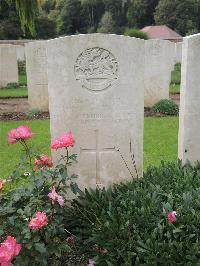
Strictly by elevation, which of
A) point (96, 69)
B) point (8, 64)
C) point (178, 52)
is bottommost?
point (8, 64)

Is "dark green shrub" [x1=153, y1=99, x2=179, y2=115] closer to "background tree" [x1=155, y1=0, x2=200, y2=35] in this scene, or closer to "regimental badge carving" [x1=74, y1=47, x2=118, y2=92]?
"regimental badge carving" [x1=74, y1=47, x2=118, y2=92]

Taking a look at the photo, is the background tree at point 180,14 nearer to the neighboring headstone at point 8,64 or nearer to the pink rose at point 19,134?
the neighboring headstone at point 8,64

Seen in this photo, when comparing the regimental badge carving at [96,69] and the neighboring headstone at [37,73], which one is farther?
the neighboring headstone at [37,73]

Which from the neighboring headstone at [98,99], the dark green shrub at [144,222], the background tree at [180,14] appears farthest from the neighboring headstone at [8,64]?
the background tree at [180,14]

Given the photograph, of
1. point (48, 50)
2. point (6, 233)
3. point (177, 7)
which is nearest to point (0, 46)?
point (48, 50)

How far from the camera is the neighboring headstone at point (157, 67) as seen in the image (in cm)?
967

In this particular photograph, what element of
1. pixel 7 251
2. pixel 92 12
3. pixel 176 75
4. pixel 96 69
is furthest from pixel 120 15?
pixel 7 251

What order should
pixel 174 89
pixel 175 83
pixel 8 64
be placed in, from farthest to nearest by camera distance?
pixel 175 83 < pixel 8 64 < pixel 174 89

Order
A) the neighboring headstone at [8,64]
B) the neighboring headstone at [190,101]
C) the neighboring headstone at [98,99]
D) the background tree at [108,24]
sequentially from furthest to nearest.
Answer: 1. the background tree at [108,24]
2. the neighboring headstone at [8,64]
3. the neighboring headstone at [190,101]
4. the neighboring headstone at [98,99]

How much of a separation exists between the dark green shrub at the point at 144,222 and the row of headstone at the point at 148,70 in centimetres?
643

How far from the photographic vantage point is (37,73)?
9.91m

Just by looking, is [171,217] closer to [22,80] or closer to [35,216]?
[35,216]

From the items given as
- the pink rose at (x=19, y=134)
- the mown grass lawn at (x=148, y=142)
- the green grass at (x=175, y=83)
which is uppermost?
the pink rose at (x=19, y=134)

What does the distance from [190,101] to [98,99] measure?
96 cm
